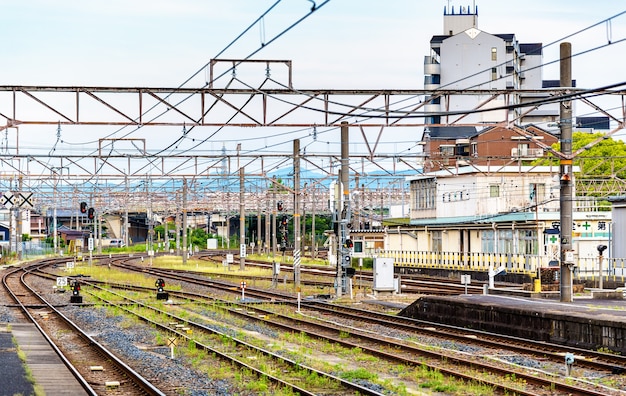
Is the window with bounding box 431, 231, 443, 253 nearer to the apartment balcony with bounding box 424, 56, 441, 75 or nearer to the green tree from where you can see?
the green tree

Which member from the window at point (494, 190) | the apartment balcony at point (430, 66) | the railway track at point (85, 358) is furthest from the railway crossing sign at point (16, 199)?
the apartment balcony at point (430, 66)

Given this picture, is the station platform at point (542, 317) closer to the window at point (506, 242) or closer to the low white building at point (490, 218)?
the low white building at point (490, 218)

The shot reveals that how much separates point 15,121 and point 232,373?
1420 centimetres

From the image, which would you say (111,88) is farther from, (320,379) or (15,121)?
(320,379)

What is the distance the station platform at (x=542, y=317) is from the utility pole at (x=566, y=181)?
80 centimetres

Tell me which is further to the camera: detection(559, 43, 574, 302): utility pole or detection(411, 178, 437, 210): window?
detection(411, 178, 437, 210): window

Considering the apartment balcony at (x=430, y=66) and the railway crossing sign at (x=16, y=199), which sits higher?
the apartment balcony at (x=430, y=66)

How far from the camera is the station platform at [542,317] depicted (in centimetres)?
1947

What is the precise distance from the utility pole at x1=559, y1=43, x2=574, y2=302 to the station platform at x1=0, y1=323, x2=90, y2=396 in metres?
14.1

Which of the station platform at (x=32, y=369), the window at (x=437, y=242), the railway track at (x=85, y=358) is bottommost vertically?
the railway track at (x=85, y=358)

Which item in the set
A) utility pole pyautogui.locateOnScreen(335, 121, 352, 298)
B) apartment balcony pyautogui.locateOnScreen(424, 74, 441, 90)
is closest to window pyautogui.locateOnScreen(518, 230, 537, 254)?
utility pole pyautogui.locateOnScreen(335, 121, 352, 298)

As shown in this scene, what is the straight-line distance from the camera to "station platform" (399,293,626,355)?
1947cm

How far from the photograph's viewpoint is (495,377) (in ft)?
52.3

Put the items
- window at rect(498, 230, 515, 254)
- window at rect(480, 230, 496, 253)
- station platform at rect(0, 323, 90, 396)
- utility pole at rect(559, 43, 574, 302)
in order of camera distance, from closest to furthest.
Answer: station platform at rect(0, 323, 90, 396) < utility pole at rect(559, 43, 574, 302) < window at rect(498, 230, 515, 254) < window at rect(480, 230, 496, 253)
